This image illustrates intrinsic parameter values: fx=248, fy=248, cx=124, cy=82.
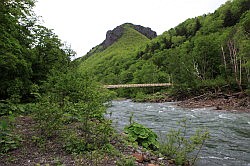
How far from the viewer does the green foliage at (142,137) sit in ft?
26.8

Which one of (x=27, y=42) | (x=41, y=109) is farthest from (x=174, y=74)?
(x=41, y=109)

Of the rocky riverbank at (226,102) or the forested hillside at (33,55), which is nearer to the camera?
the forested hillside at (33,55)

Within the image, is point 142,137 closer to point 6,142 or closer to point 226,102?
point 6,142

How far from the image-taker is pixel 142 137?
8.34 meters

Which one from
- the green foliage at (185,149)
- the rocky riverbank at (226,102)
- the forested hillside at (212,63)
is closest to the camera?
the green foliage at (185,149)

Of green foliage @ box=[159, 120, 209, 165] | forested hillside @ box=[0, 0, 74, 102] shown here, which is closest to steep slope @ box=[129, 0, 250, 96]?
forested hillside @ box=[0, 0, 74, 102]

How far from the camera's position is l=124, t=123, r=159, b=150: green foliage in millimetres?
8156

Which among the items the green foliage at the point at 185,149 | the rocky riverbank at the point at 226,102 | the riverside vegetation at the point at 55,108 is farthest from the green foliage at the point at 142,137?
the rocky riverbank at the point at 226,102

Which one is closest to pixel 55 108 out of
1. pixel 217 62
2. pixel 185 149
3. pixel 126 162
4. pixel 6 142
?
pixel 6 142

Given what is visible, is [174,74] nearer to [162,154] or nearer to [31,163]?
[162,154]

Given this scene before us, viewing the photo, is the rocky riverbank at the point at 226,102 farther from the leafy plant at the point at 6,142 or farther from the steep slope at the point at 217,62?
the leafy plant at the point at 6,142

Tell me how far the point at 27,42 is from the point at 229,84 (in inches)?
1003

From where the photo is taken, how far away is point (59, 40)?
17438 mm

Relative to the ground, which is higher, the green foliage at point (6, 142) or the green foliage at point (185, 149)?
the green foliage at point (6, 142)
